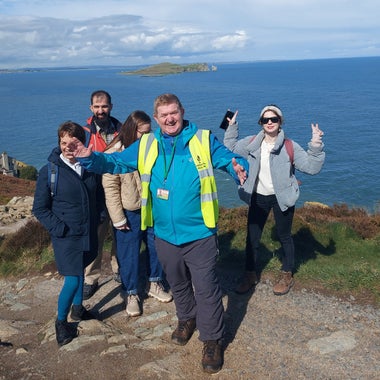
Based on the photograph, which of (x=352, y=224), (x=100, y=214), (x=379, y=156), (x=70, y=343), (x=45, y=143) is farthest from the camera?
(x=45, y=143)

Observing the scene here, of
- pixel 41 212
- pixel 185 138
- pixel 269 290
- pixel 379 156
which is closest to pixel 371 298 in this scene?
pixel 269 290

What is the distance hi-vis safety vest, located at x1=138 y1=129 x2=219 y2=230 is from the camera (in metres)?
3.65

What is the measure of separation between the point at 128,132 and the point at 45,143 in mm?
47807

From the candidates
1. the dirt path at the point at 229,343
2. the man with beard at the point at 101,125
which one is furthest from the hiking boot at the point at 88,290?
the man with beard at the point at 101,125

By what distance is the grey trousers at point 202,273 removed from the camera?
3.87 m

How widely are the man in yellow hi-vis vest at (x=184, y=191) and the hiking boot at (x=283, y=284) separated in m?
1.60

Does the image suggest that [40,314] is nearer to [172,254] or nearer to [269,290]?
[172,254]

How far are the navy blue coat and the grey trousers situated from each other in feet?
2.84

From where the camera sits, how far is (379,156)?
114ft

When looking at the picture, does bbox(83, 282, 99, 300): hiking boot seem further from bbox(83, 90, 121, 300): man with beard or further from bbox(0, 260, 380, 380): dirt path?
bbox(83, 90, 121, 300): man with beard

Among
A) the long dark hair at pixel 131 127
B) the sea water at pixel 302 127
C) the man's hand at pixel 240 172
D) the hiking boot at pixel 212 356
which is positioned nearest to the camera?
the man's hand at pixel 240 172

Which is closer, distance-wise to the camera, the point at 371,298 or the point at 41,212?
the point at 41,212

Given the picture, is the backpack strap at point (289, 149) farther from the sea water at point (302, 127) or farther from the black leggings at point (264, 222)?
the sea water at point (302, 127)

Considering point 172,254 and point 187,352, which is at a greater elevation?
point 172,254
